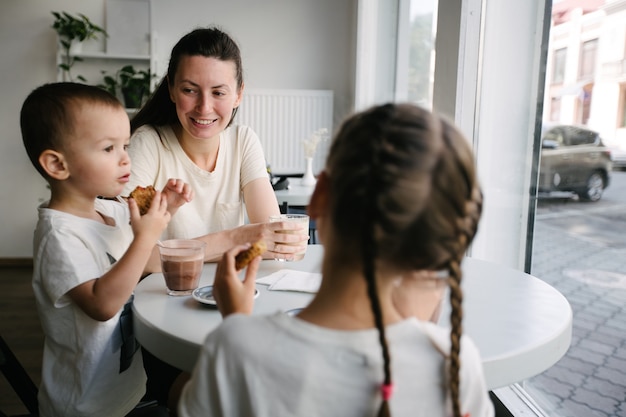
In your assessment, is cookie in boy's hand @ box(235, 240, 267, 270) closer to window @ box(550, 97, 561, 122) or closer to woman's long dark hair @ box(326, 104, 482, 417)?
woman's long dark hair @ box(326, 104, 482, 417)

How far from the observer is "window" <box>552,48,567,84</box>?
1.68 meters

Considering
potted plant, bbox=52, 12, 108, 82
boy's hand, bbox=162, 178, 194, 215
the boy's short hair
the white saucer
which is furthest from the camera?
potted plant, bbox=52, 12, 108, 82

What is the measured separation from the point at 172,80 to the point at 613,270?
4.62 ft

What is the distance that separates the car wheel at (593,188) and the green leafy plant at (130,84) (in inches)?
139

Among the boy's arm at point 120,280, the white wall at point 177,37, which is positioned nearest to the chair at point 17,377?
the boy's arm at point 120,280

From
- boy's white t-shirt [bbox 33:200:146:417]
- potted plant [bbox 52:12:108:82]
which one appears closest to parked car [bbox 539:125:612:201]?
boy's white t-shirt [bbox 33:200:146:417]

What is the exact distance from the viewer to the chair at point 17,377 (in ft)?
3.47

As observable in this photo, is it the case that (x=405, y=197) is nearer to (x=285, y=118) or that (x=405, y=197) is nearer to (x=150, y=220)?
(x=150, y=220)

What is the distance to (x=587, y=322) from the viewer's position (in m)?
1.62

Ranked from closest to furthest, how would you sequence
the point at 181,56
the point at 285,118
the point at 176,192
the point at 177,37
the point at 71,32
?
the point at 176,192 → the point at 181,56 → the point at 71,32 → the point at 177,37 → the point at 285,118

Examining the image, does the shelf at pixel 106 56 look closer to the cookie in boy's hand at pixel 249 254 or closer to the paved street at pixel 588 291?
the paved street at pixel 588 291

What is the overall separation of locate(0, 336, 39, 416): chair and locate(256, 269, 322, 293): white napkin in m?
0.51

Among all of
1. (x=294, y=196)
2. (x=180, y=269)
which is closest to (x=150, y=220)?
(x=180, y=269)

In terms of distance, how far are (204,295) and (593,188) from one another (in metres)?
1.16
